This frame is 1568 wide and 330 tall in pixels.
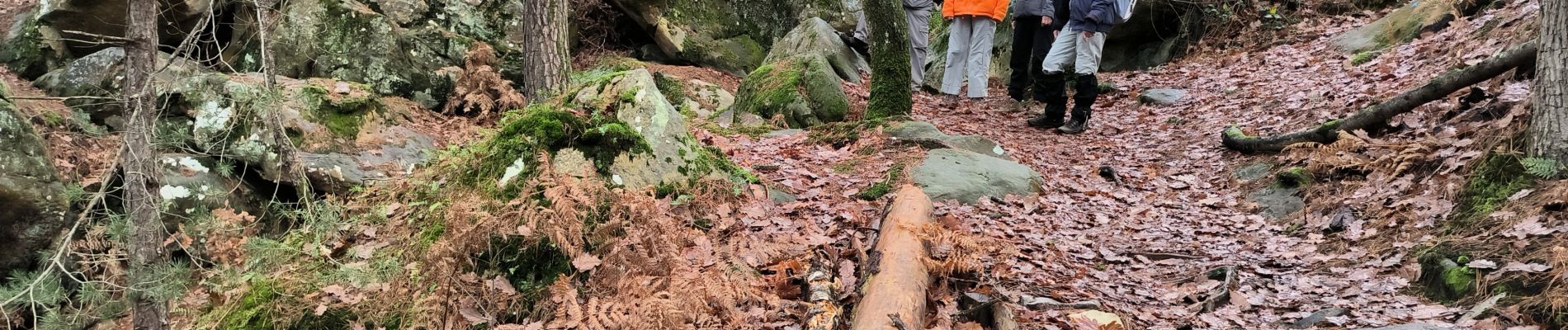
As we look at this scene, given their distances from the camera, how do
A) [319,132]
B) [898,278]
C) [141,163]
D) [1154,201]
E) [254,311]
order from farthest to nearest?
[319,132]
[1154,201]
[254,311]
[141,163]
[898,278]

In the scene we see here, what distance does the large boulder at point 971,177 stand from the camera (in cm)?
624

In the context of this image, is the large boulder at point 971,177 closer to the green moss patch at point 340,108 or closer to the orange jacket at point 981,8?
the orange jacket at point 981,8

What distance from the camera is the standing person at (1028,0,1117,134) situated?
342 inches

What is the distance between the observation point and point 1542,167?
4719 millimetres

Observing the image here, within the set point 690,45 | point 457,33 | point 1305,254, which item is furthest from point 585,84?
point 690,45

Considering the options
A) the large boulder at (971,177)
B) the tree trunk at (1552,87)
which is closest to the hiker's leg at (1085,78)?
the large boulder at (971,177)

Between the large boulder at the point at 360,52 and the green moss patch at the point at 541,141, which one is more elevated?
the green moss patch at the point at 541,141

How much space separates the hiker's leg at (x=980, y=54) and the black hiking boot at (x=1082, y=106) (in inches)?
63.0

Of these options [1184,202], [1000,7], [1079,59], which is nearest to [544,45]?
[1000,7]

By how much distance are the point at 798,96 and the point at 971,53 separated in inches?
103

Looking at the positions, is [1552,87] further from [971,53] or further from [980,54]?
[971,53]

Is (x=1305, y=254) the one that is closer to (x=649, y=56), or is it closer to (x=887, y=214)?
(x=887, y=214)

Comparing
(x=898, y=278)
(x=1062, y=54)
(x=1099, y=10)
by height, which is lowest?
(x=1062, y=54)

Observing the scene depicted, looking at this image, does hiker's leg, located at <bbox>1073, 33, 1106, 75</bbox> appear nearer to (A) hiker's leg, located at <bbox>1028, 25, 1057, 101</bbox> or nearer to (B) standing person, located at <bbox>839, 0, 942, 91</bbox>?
(A) hiker's leg, located at <bbox>1028, 25, 1057, 101</bbox>
